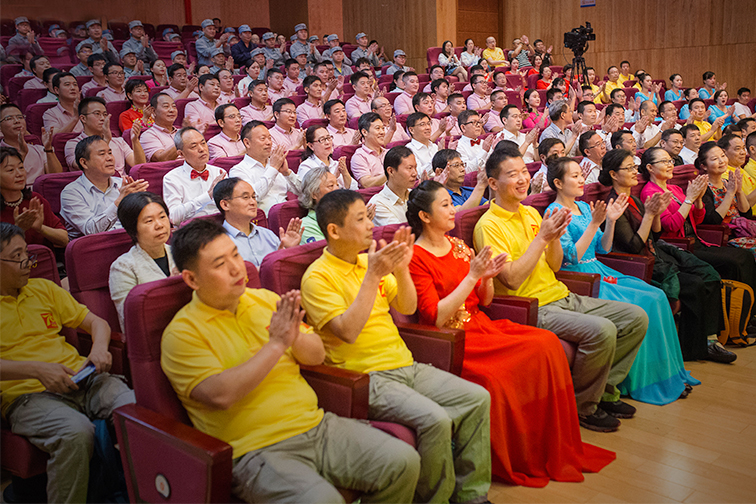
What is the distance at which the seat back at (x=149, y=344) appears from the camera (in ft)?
4.44

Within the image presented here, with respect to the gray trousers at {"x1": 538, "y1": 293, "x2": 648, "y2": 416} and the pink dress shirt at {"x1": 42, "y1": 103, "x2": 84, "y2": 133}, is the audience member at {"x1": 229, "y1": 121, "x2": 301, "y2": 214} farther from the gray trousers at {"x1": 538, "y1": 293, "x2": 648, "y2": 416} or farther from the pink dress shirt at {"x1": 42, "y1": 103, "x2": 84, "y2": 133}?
the pink dress shirt at {"x1": 42, "y1": 103, "x2": 84, "y2": 133}

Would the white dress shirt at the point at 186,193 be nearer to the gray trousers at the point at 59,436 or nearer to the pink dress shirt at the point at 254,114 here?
the gray trousers at the point at 59,436

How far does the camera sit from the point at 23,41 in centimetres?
584

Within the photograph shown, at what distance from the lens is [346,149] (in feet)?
11.9

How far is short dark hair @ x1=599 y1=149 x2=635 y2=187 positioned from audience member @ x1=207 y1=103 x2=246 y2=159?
2035mm

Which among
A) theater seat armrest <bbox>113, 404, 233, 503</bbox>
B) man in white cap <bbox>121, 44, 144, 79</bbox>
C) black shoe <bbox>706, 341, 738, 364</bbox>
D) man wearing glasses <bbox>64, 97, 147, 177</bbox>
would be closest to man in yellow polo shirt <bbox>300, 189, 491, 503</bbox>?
theater seat armrest <bbox>113, 404, 233, 503</bbox>

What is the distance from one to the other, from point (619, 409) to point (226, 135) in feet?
8.54

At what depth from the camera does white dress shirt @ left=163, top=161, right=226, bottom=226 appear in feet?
8.48

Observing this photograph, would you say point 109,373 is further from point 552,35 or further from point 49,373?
point 552,35

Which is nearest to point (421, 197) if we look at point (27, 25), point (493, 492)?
point (493, 492)

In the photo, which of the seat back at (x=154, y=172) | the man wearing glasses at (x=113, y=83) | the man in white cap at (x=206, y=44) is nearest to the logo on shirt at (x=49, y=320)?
the seat back at (x=154, y=172)

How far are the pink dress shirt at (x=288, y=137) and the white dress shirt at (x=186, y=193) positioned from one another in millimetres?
1118

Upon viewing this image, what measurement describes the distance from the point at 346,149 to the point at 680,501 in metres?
2.55

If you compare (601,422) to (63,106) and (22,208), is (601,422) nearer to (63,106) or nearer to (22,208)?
(22,208)
